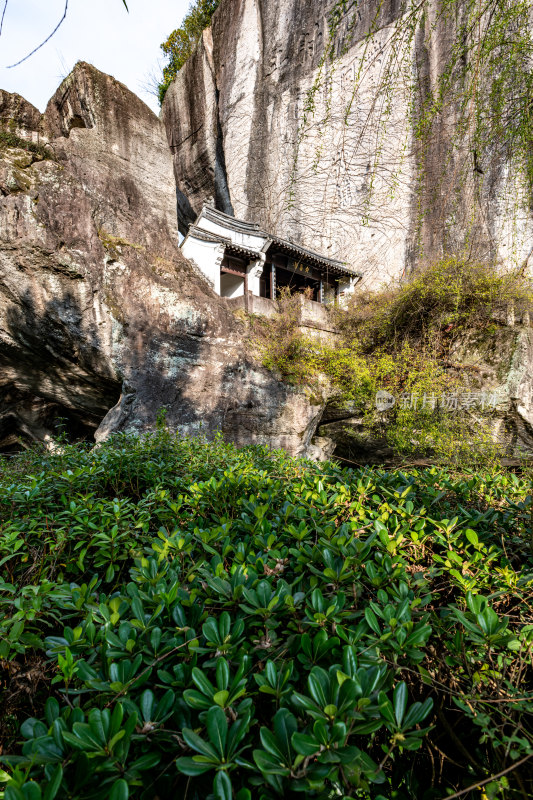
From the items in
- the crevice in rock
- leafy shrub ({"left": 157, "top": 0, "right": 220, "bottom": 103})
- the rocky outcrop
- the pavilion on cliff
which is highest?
leafy shrub ({"left": 157, "top": 0, "right": 220, "bottom": 103})

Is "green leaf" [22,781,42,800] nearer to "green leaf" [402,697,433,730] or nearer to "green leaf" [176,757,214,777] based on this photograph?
"green leaf" [176,757,214,777]

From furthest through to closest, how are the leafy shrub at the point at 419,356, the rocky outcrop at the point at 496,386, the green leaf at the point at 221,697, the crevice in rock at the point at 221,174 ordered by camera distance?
1. the crevice in rock at the point at 221,174
2. the rocky outcrop at the point at 496,386
3. the leafy shrub at the point at 419,356
4. the green leaf at the point at 221,697

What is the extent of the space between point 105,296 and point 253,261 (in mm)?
7086

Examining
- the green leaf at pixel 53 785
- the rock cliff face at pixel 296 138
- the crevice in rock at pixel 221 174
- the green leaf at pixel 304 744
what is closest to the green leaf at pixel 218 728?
the green leaf at pixel 304 744

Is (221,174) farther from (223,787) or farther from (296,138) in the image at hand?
(223,787)

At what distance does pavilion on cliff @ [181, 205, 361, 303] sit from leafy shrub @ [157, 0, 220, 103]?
36.3 ft

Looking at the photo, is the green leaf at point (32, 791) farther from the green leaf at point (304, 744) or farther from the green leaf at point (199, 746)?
the green leaf at point (304, 744)

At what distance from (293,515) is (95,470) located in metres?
1.72

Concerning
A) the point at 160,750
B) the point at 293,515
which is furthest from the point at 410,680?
the point at 293,515

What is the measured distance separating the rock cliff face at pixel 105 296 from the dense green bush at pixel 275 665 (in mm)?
5111

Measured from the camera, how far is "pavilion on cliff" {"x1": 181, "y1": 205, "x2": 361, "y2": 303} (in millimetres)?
10727

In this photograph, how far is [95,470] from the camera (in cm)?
270

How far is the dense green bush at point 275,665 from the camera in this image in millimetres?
658

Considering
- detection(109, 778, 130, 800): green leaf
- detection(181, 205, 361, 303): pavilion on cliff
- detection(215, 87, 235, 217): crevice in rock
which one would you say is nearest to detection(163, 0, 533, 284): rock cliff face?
detection(215, 87, 235, 217): crevice in rock
